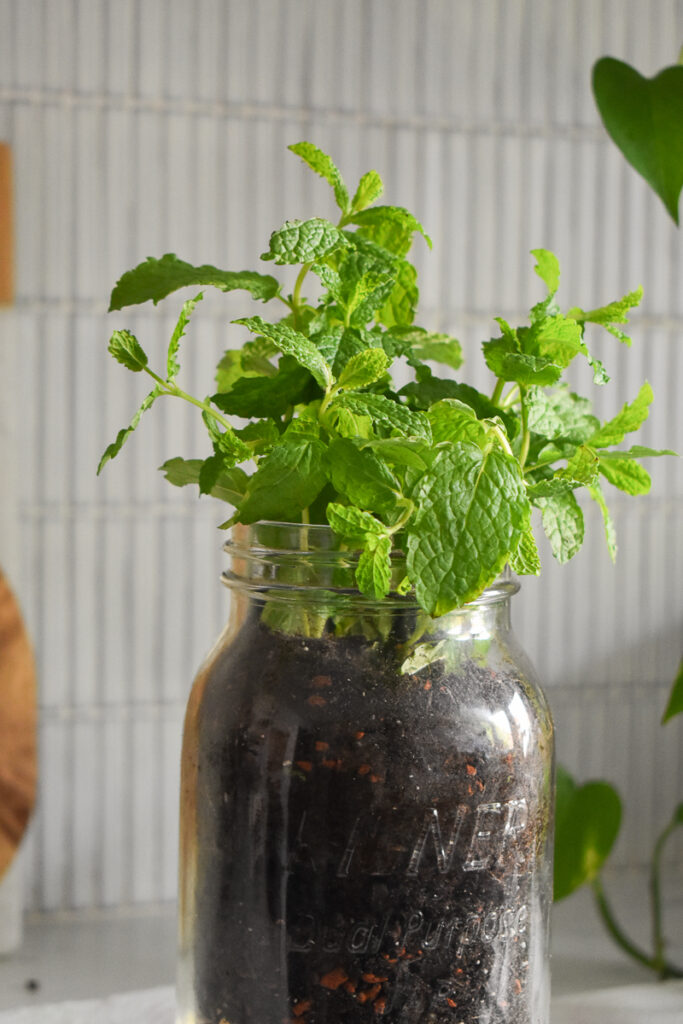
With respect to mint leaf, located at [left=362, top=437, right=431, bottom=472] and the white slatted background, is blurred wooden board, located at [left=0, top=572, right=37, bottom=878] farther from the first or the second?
mint leaf, located at [left=362, top=437, right=431, bottom=472]

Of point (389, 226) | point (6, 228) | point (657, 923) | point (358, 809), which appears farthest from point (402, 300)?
point (657, 923)

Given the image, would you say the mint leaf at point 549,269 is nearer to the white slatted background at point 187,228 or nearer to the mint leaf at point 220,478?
the mint leaf at point 220,478

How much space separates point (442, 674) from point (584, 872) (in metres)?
0.79

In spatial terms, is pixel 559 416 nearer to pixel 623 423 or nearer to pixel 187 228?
pixel 623 423

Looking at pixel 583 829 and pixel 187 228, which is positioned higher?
pixel 187 228

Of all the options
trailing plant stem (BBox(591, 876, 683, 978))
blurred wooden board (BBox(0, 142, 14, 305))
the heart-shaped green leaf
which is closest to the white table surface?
trailing plant stem (BBox(591, 876, 683, 978))

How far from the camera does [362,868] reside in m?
0.27

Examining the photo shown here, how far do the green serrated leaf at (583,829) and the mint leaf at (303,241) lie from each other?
0.81 metres

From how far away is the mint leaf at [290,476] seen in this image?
0.85 feet

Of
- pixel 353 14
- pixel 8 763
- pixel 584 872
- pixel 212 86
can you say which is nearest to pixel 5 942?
pixel 8 763

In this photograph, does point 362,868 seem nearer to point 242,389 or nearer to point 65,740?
point 242,389

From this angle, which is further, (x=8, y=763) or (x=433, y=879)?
(x=8, y=763)

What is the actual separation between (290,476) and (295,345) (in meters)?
0.03

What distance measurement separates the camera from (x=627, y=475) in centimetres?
32
